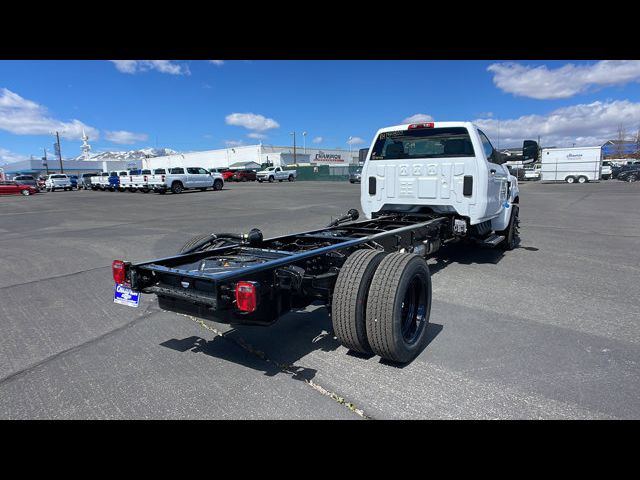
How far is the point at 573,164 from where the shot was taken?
135 feet

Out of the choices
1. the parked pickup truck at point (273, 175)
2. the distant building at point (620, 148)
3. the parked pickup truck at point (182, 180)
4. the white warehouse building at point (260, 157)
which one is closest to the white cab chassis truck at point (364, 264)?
the parked pickup truck at point (182, 180)

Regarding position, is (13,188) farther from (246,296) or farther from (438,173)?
(246,296)

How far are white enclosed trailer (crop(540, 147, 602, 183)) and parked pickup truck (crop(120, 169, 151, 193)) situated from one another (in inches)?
1493

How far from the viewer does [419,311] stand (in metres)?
3.80

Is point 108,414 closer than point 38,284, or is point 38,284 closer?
point 108,414

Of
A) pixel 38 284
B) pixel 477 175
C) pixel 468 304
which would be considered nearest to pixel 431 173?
pixel 477 175

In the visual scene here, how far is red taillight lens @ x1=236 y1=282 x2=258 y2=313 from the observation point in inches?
110

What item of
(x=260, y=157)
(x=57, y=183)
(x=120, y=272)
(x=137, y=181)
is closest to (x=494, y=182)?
(x=120, y=272)

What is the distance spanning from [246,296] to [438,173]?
4.53 meters

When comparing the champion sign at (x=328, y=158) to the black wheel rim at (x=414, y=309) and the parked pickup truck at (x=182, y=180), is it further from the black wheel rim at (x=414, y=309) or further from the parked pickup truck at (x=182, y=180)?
the black wheel rim at (x=414, y=309)

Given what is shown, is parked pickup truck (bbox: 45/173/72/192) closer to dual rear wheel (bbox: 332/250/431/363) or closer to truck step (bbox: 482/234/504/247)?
truck step (bbox: 482/234/504/247)

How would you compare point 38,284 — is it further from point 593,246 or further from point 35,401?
point 593,246

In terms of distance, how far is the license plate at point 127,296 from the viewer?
3.37m

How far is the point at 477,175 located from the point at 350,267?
3644 mm
